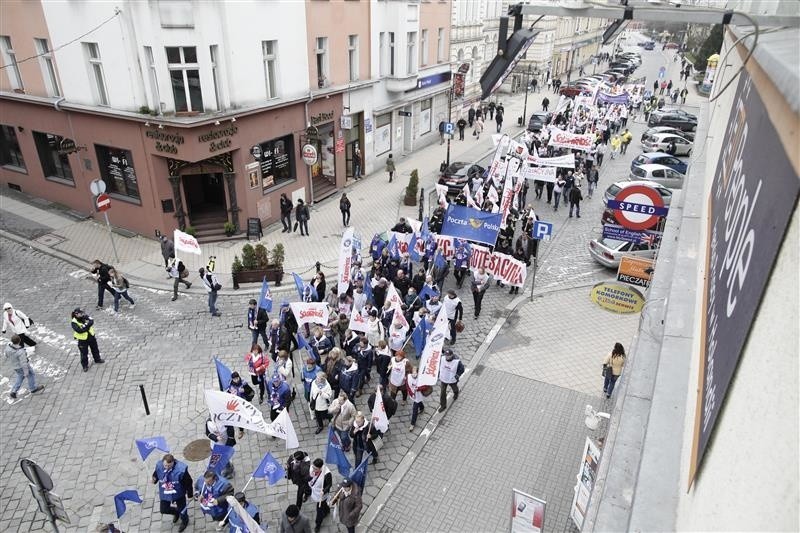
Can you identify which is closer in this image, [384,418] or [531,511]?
[531,511]

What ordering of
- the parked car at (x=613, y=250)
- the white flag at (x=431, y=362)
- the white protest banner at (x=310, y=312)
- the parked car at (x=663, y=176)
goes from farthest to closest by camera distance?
the parked car at (x=663, y=176)
the parked car at (x=613, y=250)
the white protest banner at (x=310, y=312)
the white flag at (x=431, y=362)

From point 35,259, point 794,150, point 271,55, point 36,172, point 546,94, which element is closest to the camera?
point 794,150

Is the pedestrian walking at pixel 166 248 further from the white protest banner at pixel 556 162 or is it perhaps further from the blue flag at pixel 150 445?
the white protest banner at pixel 556 162

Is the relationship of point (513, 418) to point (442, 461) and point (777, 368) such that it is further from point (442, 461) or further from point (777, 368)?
point (777, 368)

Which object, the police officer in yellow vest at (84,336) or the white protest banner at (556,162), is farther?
the white protest banner at (556,162)

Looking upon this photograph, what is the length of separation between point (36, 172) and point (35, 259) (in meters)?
7.38

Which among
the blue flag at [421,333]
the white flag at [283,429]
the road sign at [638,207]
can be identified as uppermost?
the road sign at [638,207]

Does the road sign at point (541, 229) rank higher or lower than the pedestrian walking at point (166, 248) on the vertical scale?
higher

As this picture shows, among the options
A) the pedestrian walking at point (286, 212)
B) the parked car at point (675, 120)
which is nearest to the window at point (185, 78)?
the pedestrian walking at point (286, 212)

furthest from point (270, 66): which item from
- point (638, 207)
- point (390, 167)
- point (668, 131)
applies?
point (668, 131)

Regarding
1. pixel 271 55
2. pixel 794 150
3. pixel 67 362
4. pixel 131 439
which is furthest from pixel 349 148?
pixel 794 150

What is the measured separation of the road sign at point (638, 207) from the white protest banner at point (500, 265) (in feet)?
14.1

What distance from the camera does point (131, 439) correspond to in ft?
38.1

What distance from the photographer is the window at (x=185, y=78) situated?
18.5 m
